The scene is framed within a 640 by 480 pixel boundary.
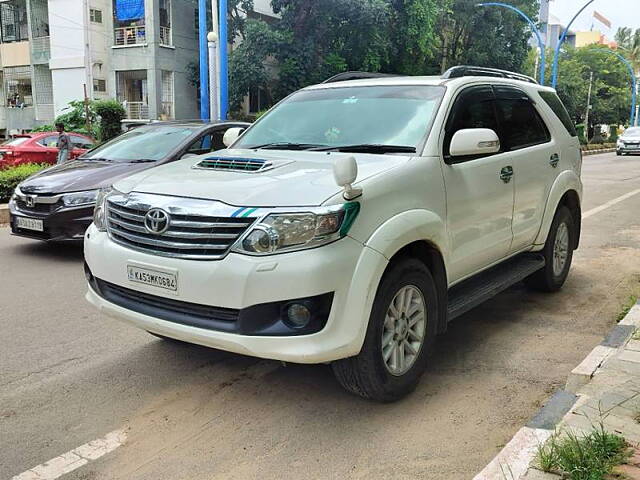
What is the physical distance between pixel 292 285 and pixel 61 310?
3.11m

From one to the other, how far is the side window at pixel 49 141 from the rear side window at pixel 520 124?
13.7 meters

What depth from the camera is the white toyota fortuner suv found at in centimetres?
310

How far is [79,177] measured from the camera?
24.3ft

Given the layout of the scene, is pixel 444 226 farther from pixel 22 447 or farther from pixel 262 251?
pixel 22 447

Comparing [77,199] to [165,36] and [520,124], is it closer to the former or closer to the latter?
[520,124]

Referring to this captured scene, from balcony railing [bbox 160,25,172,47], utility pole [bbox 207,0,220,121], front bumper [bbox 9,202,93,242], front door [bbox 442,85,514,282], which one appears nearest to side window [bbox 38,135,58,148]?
utility pole [bbox 207,0,220,121]

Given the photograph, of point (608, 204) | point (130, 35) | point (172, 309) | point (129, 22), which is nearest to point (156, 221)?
point (172, 309)

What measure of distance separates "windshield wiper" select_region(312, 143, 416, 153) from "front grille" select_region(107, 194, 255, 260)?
1155mm

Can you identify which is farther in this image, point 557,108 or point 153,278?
point 557,108

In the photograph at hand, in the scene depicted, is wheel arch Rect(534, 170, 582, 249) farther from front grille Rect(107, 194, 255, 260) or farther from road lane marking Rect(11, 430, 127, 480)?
road lane marking Rect(11, 430, 127, 480)

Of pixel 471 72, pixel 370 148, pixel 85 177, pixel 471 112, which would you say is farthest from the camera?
pixel 85 177

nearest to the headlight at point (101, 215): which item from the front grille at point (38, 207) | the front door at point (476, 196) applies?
the front door at point (476, 196)

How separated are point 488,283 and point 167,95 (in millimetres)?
28329

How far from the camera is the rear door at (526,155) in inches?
191
